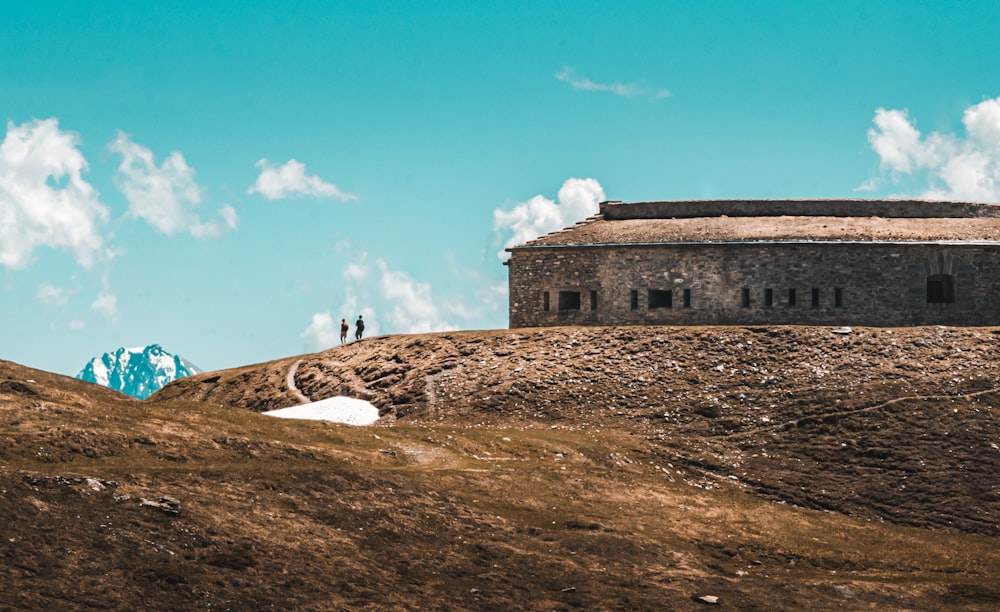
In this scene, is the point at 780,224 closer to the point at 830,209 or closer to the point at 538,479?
the point at 830,209

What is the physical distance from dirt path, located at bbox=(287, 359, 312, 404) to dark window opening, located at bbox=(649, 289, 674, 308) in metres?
15.4

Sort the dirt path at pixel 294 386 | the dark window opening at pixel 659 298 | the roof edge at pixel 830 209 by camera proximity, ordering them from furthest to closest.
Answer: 1. the roof edge at pixel 830 209
2. the dark window opening at pixel 659 298
3. the dirt path at pixel 294 386

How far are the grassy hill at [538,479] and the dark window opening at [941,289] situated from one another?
247 inches

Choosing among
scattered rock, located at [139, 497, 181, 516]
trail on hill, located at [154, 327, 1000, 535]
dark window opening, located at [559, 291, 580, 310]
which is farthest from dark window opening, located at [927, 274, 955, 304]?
scattered rock, located at [139, 497, 181, 516]

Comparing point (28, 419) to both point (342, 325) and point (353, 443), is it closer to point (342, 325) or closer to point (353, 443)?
point (353, 443)

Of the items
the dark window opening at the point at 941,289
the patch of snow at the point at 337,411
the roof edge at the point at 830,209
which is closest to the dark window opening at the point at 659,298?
the roof edge at the point at 830,209

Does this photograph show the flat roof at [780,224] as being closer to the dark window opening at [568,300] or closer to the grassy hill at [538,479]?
the dark window opening at [568,300]

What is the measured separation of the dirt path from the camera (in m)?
49.3

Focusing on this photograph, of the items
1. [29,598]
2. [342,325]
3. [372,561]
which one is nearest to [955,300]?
[342,325]

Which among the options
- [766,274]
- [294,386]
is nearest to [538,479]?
[294,386]

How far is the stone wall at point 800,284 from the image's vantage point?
52.8 metres

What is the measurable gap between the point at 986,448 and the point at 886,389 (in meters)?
4.48

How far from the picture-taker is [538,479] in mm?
33188

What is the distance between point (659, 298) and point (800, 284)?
235 inches
